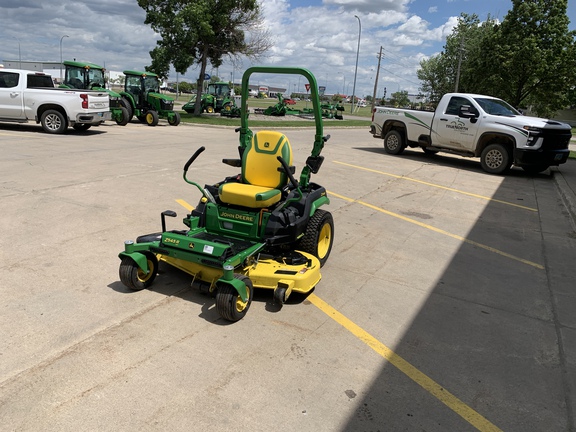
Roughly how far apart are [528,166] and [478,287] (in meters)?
9.30

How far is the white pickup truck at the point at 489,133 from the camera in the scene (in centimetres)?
1207

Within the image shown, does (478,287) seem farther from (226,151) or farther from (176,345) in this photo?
(226,151)

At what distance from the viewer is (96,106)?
14.7 m

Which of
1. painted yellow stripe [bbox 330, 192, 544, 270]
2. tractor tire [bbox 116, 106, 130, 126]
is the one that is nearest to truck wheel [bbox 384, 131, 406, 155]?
painted yellow stripe [bbox 330, 192, 544, 270]

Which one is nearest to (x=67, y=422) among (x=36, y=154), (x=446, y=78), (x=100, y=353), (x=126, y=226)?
(x=100, y=353)

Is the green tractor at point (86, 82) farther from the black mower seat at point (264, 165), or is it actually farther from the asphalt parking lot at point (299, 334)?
the black mower seat at point (264, 165)

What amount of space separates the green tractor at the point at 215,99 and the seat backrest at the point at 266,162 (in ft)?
90.1

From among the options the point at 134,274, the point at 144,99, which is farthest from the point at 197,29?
the point at 134,274

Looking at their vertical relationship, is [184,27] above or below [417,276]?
above

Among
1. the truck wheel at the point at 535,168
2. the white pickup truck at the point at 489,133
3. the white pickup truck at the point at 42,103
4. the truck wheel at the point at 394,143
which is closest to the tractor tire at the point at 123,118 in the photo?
the white pickup truck at the point at 42,103

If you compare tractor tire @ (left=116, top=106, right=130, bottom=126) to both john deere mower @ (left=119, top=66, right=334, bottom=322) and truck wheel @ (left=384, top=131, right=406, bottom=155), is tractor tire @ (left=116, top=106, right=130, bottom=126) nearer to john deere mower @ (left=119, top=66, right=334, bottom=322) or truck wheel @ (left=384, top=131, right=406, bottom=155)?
truck wheel @ (left=384, top=131, right=406, bottom=155)

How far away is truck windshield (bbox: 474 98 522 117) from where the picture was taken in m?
12.9

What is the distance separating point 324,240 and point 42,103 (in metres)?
12.9

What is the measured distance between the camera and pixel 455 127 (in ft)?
43.5
